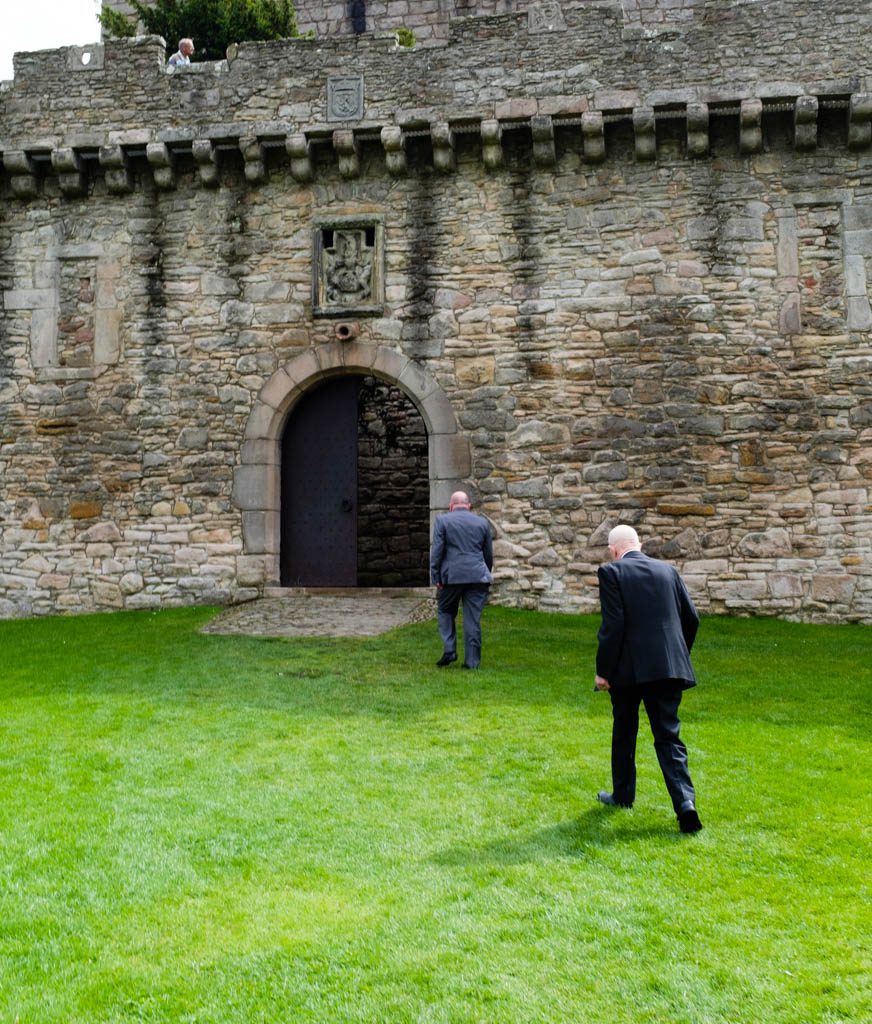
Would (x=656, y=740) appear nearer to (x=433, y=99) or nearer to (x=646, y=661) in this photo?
(x=646, y=661)

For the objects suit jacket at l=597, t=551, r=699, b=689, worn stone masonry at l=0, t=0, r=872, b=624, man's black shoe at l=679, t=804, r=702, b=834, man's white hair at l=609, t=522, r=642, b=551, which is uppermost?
worn stone masonry at l=0, t=0, r=872, b=624

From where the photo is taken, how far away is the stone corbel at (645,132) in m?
11.4

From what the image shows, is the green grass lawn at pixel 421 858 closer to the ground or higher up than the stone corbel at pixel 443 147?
closer to the ground

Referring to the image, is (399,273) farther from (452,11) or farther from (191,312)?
(452,11)

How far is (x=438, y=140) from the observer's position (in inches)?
460

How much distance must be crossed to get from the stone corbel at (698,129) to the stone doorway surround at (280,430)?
4.07 meters

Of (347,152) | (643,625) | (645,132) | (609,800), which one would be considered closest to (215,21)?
(347,152)

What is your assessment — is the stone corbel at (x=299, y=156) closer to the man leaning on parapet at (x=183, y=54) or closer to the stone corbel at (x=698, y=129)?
the man leaning on parapet at (x=183, y=54)

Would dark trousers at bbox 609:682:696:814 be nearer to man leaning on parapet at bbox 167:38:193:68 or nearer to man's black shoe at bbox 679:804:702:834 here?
man's black shoe at bbox 679:804:702:834

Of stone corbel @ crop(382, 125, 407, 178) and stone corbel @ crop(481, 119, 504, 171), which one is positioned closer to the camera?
stone corbel @ crop(481, 119, 504, 171)

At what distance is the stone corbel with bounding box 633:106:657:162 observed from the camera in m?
11.4

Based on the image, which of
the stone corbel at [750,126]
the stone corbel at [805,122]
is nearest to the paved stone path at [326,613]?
the stone corbel at [750,126]

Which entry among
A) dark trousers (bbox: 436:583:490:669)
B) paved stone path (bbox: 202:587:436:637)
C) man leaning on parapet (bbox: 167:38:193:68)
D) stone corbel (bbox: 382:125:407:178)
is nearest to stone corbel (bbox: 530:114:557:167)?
stone corbel (bbox: 382:125:407:178)

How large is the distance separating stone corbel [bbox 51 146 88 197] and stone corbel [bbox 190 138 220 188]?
145 centimetres
